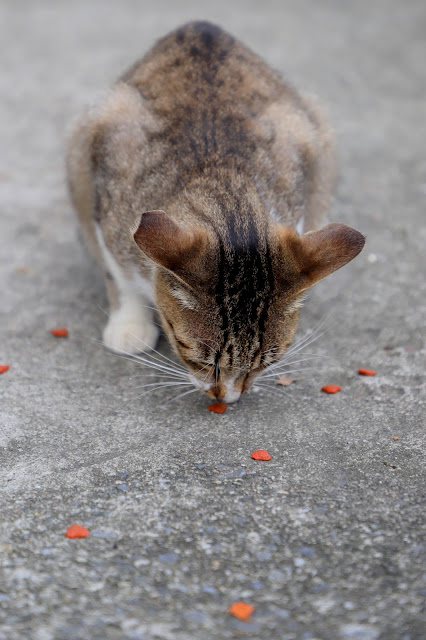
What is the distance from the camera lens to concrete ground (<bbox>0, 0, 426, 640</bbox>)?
254cm

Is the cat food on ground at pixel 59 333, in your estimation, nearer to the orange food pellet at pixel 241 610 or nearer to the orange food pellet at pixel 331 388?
the orange food pellet at pixel 331 388

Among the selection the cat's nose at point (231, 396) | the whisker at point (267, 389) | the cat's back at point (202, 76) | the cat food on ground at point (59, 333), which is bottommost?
the cat food on ground at point (59, 333)

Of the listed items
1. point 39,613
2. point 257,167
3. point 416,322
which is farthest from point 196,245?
point 416,322

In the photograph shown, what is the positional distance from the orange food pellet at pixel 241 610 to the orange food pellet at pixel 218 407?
1339 mm

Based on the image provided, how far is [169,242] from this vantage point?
10.1ft

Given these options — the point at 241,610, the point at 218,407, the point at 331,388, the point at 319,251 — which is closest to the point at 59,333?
the point at 218,407

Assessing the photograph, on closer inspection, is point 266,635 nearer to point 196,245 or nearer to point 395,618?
point 395,618

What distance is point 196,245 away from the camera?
10.4 feet

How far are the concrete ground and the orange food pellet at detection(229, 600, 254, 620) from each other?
0.10 feet

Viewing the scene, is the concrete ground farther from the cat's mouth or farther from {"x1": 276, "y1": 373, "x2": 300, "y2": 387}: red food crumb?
the cat's mouth

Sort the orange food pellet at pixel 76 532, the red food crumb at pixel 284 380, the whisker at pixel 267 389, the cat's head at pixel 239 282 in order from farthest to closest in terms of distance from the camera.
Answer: the red food crumb at pixel 284 380, the whisker at pixel 267 389, the cat's head at pixel 239 282, the orange food pellet at pixel 76 532

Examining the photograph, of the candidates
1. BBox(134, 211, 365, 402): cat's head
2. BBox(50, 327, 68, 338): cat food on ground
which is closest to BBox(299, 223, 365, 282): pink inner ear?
BBox(134, 211, 365, 402): cat's head

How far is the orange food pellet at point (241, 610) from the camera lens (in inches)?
97.8

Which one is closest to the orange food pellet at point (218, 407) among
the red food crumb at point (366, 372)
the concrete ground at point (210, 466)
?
the concrete ground at point (210, 466)
